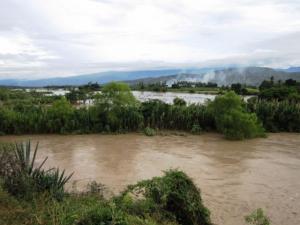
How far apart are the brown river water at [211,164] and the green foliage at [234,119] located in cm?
A: 57

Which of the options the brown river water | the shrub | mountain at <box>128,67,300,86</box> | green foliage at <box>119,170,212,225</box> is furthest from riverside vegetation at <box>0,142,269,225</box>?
mountain at <box>128,67,300,86</box>

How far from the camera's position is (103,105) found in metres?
20.6

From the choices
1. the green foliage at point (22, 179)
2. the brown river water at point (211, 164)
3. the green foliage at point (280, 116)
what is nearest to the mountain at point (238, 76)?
the green foliage at point (280, 116)

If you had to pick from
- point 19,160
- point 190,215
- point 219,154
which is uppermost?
point 19,160

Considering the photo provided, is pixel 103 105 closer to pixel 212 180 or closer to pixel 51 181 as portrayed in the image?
pixel 212 180

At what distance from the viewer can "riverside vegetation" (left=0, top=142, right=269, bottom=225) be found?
4.25 m

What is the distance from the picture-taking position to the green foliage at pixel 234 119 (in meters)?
18.2

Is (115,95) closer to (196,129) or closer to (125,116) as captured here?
(125,116)

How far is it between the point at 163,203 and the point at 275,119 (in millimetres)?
16769

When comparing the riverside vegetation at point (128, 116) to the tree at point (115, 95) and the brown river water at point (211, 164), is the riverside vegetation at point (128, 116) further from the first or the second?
the brown river water at point (211, 164)

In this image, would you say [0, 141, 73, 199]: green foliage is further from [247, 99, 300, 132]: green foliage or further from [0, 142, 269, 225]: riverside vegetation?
[247, 99, 300, 132]: green foliage

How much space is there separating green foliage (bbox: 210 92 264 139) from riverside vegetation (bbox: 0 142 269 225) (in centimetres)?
1231

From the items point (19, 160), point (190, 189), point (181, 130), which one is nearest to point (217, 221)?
point (190, 189)

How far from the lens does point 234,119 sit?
18516mm
